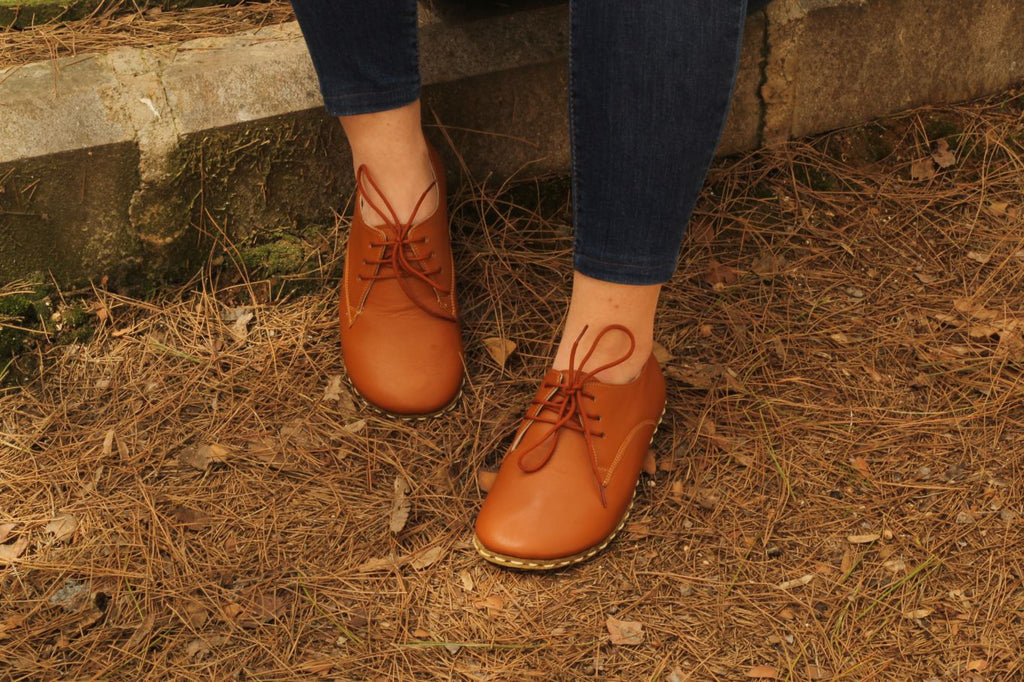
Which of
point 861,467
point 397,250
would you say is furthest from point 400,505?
point 861,467

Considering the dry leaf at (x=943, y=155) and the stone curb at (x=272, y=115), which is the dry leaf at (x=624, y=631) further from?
the dry leaf at (x=943, y=155)

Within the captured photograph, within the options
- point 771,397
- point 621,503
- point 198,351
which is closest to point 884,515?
point 771,397

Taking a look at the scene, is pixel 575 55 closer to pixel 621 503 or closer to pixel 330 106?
pixel 330 106

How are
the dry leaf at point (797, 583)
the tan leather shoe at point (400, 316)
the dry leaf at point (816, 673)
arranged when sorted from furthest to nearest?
the tan leather shoe at point (400, 316)
the dry leaf at point (797, 583)
the dry leaf at point (816, 673)

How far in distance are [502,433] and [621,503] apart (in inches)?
10.5

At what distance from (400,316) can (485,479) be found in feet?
1.06

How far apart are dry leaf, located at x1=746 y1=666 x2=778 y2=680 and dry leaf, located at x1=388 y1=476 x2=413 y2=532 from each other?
57 centimetres

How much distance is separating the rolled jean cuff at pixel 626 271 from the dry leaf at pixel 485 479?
0.42 metres

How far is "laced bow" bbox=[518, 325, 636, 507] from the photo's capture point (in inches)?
53.9

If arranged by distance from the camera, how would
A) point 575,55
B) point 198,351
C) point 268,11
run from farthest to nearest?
point 268,11 < point 198,351 < point 575,55

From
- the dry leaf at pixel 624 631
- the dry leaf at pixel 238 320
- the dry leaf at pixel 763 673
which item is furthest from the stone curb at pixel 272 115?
the dry leaf at pixel 763 673

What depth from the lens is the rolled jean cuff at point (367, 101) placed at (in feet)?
4.69

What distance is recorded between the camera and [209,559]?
1371mm

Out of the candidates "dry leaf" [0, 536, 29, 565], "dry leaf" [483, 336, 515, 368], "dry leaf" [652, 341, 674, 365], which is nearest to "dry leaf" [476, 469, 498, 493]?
"dry leaf" [483, 336, 515, 368]
